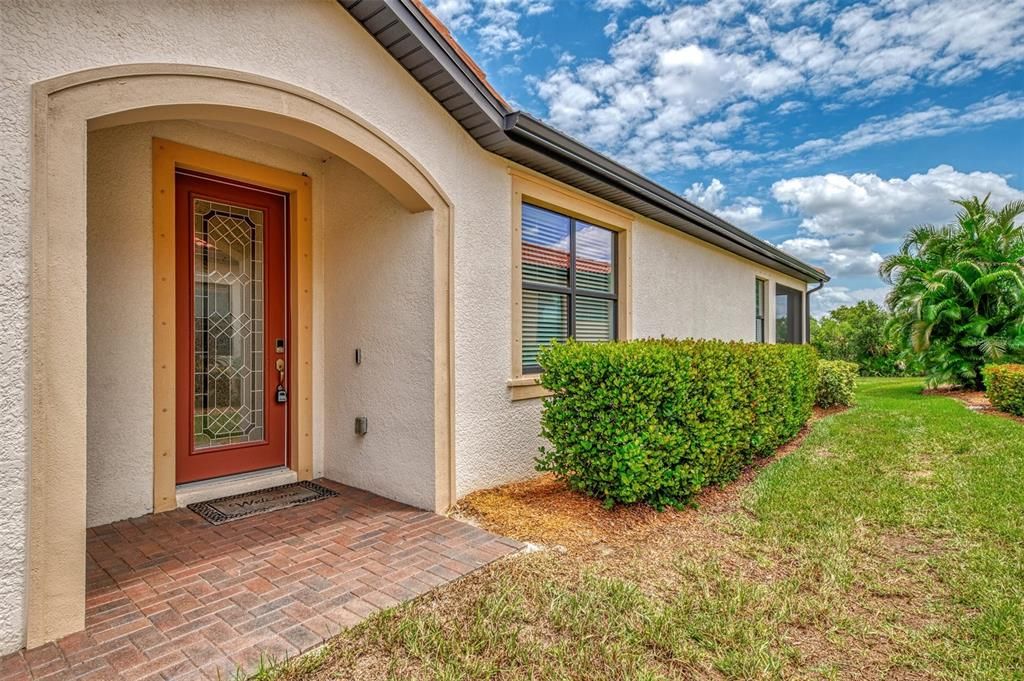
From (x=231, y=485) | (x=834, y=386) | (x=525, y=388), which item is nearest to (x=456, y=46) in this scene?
(x=525, y=388)

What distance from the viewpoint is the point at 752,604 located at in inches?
121

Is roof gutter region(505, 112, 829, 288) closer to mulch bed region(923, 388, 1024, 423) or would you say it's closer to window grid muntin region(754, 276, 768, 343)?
window grid muntin region(754, 276, 768, 343)

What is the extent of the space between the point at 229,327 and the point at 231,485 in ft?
5.06

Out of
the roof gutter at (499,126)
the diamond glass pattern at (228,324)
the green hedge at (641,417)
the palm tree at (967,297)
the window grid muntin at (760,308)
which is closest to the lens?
the roof gutter at (499,126)

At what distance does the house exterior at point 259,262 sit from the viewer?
250 centimetres

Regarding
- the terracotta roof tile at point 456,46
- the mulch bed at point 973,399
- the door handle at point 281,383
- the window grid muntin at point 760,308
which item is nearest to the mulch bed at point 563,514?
the door handle at point 281,383

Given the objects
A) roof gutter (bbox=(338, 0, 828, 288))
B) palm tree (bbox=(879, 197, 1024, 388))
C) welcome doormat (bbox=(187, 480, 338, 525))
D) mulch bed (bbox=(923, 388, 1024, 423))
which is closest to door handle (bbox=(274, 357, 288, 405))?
welcome doormat (bbox=(187, 480, 338, 525))

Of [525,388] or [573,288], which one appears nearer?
[525,388]

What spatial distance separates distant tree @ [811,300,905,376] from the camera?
2300cm

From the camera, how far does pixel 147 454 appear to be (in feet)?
14.4

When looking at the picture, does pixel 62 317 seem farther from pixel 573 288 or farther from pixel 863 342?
pixel 863 342

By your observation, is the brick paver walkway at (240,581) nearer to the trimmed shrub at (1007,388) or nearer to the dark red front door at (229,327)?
the dark red front door at (229,327)

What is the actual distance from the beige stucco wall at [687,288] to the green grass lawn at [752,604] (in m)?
3.45

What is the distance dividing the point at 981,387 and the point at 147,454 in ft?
58.9
